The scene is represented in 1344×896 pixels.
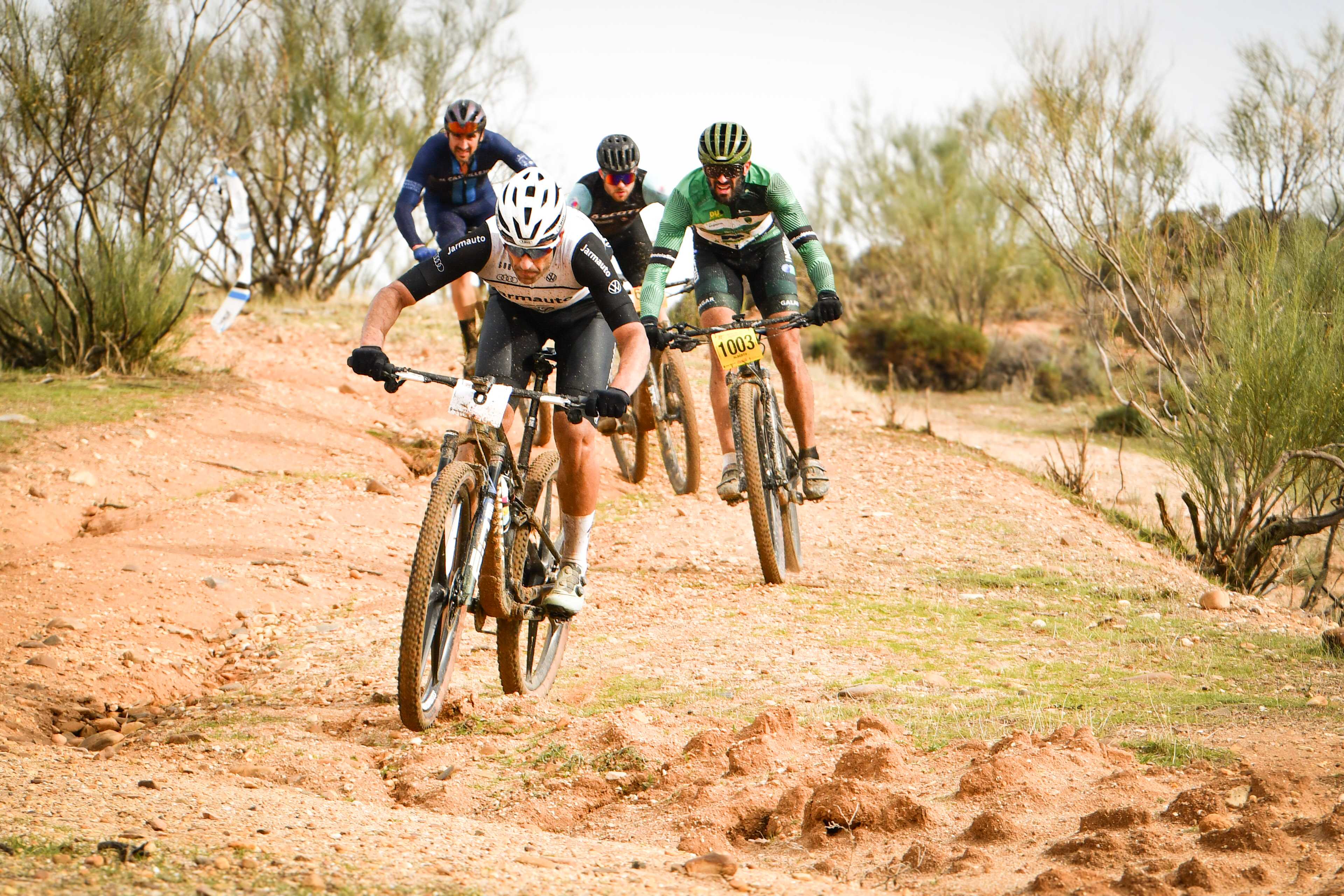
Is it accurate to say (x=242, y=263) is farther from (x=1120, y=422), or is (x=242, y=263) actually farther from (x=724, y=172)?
(x=1120, y=422)

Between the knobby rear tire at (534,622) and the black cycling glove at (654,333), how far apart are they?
1.28m

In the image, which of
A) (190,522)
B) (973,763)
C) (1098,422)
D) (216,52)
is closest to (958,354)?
(1098,422)

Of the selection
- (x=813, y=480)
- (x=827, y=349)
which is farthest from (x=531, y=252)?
(x=827, y=349)

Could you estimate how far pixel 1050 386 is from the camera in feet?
71.6

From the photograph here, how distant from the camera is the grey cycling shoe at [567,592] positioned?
4.68 m

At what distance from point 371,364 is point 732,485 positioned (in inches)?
109

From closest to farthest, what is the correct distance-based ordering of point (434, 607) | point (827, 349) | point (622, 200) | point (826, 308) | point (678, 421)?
point (434, 607) → point (826, 308) → point (622, 200) → point (678, 421) → point (827, 349)

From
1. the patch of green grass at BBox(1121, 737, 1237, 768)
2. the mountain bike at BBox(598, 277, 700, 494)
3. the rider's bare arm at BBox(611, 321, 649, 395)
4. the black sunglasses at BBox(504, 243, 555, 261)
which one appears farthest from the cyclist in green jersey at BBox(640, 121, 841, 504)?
the patch of green grass at BBox(1121, 737, 1237, 768)

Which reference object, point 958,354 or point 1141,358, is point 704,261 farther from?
point 958,354

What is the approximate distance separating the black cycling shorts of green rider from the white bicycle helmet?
2.42 meters

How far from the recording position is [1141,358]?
17.3 metres

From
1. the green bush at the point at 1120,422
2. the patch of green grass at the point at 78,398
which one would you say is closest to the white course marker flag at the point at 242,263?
the patch of green grass at the point at 78,398

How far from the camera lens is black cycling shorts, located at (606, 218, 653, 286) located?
8.08 meters

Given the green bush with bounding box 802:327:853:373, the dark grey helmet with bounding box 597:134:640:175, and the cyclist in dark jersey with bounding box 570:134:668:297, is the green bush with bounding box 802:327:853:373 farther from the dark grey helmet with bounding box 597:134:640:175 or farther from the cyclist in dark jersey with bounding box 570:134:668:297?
the dark grey helmet with bounding box 597:134:640:175
